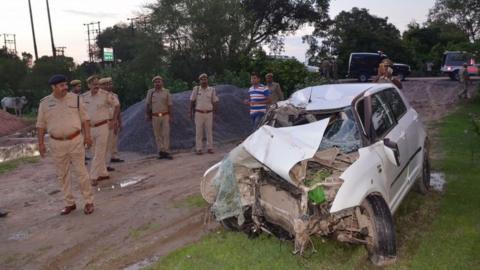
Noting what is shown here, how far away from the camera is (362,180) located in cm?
464

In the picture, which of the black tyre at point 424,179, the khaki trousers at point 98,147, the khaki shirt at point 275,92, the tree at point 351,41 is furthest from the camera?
the tree at point 351,41

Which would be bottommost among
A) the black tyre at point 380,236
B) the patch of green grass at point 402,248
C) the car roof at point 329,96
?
the patch of green grass at point 402,248

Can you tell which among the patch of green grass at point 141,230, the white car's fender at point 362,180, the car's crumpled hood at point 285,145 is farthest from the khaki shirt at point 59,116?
the white car's fender at point 362,180

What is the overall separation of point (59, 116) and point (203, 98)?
16.0 ft

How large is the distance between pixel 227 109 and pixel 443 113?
8110mm

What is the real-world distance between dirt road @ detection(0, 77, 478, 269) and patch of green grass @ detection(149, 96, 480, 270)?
1.76 ft

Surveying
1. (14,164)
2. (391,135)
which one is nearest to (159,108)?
(14,164)

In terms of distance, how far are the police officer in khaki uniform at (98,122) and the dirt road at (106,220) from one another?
291mm

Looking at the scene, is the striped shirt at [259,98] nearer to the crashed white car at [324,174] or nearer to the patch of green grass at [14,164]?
the crashed white car at [324,174]

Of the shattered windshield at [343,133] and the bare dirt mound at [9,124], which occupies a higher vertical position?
the shattered windshield at [343,133]

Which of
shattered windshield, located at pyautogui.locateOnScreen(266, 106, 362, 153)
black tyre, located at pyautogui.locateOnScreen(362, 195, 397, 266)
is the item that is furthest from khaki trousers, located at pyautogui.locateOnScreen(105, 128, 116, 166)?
black tyre, located at pyautogui.locateOnScreen(362, 195, 397, 266)

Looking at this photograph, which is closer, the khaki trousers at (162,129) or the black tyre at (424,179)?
the black tyre at (424,179)

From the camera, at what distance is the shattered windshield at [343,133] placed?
536 cm

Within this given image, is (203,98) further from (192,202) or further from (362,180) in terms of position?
(362,180)
